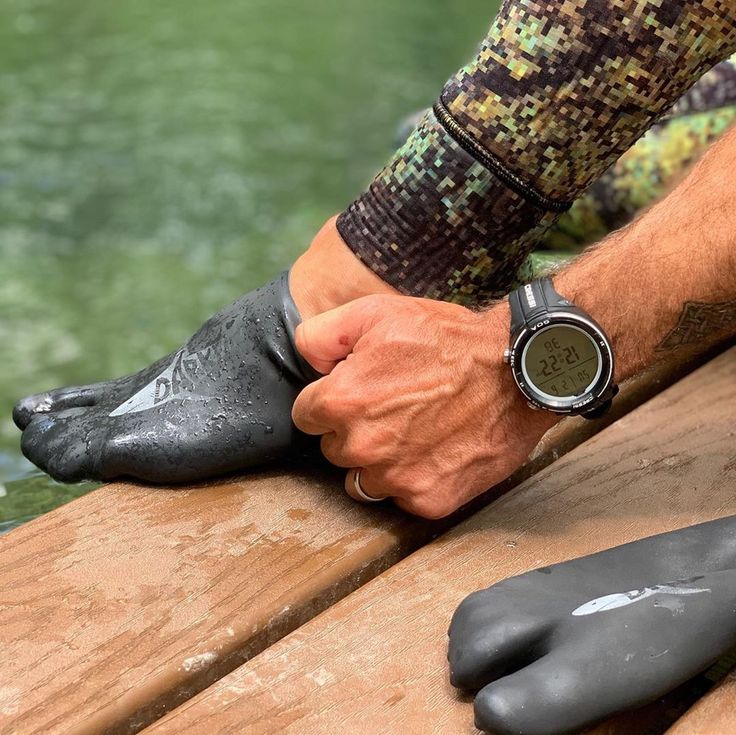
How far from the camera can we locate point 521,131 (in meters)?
1.05

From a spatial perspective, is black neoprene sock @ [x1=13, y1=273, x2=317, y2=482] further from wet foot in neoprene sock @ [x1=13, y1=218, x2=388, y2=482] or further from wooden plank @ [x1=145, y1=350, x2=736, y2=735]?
wooden plank @ [x1=145, y1=350, x2=736, y2=735]

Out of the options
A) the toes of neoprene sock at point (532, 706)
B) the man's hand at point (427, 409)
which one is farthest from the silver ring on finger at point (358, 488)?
the toes of neoprene sock at point (532, 706)

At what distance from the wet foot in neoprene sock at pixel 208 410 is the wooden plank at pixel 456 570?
0.22m

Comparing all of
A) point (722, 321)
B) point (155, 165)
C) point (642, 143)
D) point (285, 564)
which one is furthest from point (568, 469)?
point (155, 165)

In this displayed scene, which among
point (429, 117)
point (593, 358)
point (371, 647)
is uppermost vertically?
point (429, 117)

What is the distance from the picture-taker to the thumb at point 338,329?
1030mm

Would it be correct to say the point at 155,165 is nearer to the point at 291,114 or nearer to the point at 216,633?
the point at 291,114

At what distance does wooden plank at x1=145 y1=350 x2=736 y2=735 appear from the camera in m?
0.77

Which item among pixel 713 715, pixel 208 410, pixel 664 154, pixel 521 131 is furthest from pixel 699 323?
pixel 664 154

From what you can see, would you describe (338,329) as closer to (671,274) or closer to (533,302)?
(533,302)

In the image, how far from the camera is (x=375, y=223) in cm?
112

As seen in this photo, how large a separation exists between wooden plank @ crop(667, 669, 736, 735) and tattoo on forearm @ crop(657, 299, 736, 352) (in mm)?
328

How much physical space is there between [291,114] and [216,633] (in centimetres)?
279

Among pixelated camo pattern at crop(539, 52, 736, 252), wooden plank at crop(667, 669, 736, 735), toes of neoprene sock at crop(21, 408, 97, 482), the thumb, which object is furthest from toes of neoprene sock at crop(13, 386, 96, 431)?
pixelated camo pattern at crop(539, 52, 736, 252)
